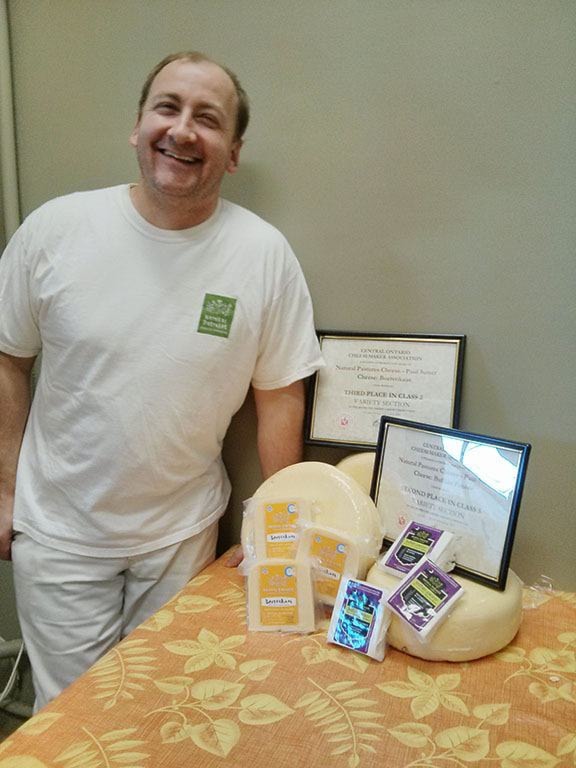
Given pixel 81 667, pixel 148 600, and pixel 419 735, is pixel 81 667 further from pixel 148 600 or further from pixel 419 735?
pixel 419 735

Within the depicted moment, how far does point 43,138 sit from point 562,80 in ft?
3.95

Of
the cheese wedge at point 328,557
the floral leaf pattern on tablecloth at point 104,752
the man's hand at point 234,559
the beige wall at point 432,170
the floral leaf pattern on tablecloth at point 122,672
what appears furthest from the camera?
the man's hand at point 234,559

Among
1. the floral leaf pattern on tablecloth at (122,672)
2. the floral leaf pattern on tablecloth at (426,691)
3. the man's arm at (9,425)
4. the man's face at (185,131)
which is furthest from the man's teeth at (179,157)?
the floral leaf pattern on tablecloth at (426,691)

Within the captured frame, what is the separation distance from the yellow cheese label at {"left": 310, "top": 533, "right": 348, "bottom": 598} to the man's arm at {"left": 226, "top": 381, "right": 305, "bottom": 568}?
284mm

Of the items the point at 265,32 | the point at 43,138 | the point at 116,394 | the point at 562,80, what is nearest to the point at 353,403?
the point at 116,394

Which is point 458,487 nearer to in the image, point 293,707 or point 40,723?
point 293,707

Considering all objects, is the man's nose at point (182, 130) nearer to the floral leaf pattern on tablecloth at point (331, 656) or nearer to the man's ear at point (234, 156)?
the man's ear at point (234, 156)

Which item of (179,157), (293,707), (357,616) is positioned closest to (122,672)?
(293,707)

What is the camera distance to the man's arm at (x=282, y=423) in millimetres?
1283

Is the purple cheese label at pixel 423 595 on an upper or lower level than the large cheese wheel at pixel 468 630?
upper

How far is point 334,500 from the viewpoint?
1.08m

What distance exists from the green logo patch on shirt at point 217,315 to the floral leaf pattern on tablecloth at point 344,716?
65 cm

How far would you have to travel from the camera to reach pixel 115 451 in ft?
3.86

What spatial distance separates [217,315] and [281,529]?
17.3 inches
